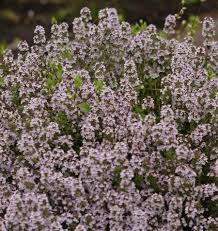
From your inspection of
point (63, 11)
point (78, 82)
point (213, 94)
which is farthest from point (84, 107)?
point (63, 11)

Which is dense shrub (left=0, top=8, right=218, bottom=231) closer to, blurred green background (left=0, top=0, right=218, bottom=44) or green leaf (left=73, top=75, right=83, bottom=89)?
green leaf (left=73, top=75, right=83, bottom=89)

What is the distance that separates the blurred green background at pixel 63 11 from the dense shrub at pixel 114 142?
4.24m

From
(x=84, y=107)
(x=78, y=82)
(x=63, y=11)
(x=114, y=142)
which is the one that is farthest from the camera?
(x=63, y=11)

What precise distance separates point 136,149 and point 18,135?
0.77m

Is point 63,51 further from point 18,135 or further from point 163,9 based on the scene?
point 163,9

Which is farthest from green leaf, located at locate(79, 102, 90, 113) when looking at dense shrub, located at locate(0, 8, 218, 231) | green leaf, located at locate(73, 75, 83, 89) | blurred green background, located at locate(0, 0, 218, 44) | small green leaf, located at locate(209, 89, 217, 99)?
blurred green background, located at locate(0, 0, 218, 44)

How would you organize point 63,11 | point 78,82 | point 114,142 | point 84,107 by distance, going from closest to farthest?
point 114,142, point 84,107, point 78,82, point 63,11

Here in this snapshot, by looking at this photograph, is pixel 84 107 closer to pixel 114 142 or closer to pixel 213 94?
pixel 114 142

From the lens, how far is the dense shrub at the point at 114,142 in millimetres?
3775

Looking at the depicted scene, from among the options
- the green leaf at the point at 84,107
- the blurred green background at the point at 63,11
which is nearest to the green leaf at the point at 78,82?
the green leaf at the point at 84,107

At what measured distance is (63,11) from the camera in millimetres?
10250

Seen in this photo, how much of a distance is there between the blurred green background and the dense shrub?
4.24 metres

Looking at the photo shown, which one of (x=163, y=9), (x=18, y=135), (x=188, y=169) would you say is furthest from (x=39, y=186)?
(x=163, y=9)

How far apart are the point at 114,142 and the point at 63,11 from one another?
254 inches
